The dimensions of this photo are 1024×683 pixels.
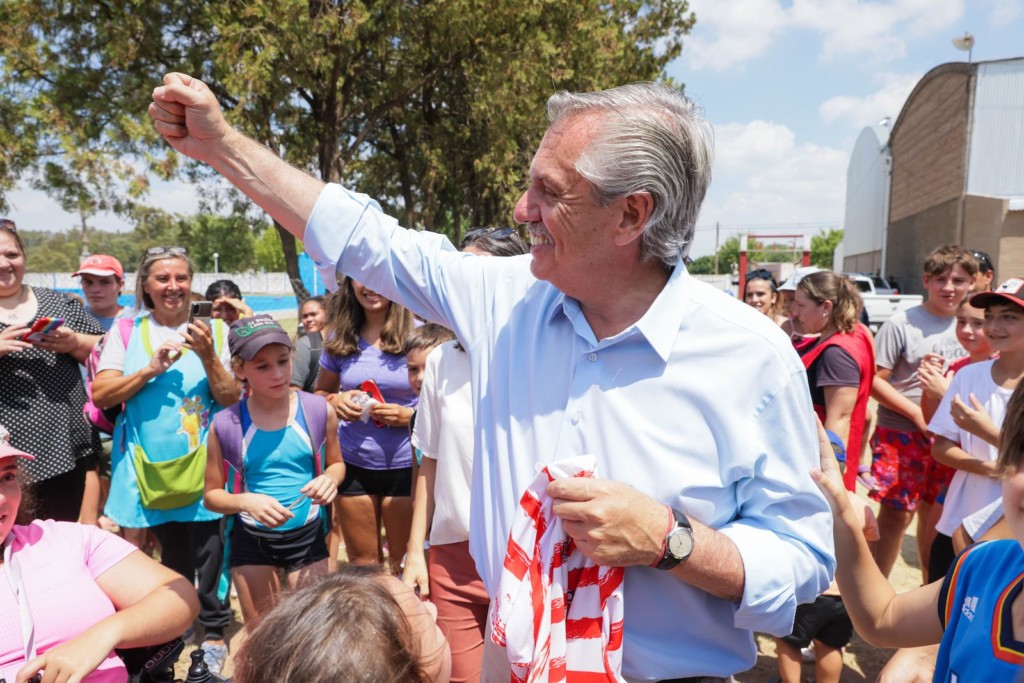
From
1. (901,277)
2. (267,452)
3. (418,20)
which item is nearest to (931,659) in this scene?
(267,452)

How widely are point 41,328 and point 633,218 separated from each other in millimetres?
3178

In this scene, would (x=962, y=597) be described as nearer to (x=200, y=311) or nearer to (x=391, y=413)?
(x=391, y=413)

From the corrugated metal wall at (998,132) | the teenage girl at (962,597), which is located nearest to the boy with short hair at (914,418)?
the teenage girl at (962,597)

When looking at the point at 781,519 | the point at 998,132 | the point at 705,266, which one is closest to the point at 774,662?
the point at 781,519

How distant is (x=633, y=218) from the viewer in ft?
5.02

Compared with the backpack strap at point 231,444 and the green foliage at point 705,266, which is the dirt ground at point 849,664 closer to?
the backpack strap at point 231,444

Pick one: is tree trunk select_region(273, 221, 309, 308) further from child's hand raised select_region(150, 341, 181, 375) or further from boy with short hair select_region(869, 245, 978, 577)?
boy with short hair select_region(869, 245, 978, 577)

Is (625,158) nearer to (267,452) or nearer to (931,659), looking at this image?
(931,659)

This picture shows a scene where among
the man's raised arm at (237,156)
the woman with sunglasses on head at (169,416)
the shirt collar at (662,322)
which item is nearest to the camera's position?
the shirt collar at (662,322)

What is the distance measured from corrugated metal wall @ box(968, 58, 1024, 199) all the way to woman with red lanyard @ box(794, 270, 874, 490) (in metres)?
21.9

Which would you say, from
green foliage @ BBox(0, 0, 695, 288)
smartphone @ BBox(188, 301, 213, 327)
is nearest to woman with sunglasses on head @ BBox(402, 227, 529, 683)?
smartphone @ BBox(188, 301, 213, 327)

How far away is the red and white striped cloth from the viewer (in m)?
1.39

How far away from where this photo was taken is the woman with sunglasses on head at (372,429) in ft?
12.9

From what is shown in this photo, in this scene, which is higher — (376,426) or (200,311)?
(200,311)
